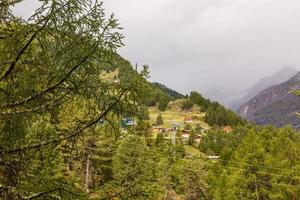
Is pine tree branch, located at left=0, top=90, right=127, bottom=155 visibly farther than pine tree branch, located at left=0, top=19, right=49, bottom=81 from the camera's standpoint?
Yes

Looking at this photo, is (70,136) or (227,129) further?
(227,129)

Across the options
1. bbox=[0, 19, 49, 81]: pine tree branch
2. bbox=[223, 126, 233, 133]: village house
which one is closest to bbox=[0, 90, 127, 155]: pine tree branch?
bbox=[0, 19, 49, 81]: pine tree branch

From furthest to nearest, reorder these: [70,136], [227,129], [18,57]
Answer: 1. [227,129]
2. [70,136]
3. [18,57]

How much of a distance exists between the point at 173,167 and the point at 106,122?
54.8 metres

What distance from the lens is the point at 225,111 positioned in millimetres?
198625

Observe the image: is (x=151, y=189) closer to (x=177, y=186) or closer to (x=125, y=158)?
(x=125, y=158)

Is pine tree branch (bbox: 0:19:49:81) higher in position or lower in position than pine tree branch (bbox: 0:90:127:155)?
higher

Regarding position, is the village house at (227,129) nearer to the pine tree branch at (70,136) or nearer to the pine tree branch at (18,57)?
the pine tree branch at (70,136)

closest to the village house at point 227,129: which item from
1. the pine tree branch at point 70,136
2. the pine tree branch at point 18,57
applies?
the pine tree branch at point 70,136

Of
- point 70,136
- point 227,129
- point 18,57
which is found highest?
point 18,57

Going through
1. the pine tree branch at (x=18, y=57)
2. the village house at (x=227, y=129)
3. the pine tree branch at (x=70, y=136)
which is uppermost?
the pine tree branch at (x=18, y=57)

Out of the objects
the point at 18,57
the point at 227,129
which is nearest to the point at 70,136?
the point at 18,57

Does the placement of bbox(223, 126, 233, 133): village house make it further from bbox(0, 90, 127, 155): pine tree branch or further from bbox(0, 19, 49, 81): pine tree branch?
bbox(0, 19, 49, 81): pine tree branch

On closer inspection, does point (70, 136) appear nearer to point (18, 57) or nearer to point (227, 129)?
point (18, 57)
